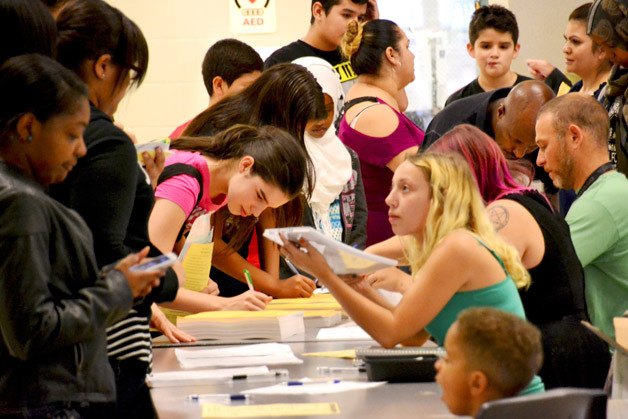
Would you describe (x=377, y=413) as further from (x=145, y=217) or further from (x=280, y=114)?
(x=280, y=114)

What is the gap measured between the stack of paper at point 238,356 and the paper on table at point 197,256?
0.40 metres

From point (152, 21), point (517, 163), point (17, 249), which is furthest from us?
point (152, 21)

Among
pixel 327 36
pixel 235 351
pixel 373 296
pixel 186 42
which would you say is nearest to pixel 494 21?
pixel 327 36

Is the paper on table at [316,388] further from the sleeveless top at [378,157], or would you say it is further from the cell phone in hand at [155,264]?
the sleeveless top at [378,157]

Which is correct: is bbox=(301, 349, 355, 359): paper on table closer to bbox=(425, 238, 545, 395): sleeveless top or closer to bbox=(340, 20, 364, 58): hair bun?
bbox=(425, 238, 545, 395): sleeveless top

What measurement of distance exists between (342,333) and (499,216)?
0.66 m

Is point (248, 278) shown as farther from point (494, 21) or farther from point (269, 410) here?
point (494, 21)

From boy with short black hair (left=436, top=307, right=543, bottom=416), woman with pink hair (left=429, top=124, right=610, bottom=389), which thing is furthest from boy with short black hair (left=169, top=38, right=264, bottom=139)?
boy with short black hair (left=436, top=307, right=543, bottom=416)

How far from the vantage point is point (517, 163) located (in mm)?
3652

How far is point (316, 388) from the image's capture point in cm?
235

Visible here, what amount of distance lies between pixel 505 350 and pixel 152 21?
5.12m

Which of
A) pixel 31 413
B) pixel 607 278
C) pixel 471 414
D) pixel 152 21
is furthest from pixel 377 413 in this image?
pixel 152 21

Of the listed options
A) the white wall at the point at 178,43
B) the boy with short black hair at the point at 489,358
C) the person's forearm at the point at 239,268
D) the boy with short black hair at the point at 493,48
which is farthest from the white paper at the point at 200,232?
the white wall at the point at 178,43

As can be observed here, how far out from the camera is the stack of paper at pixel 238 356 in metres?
2.75
